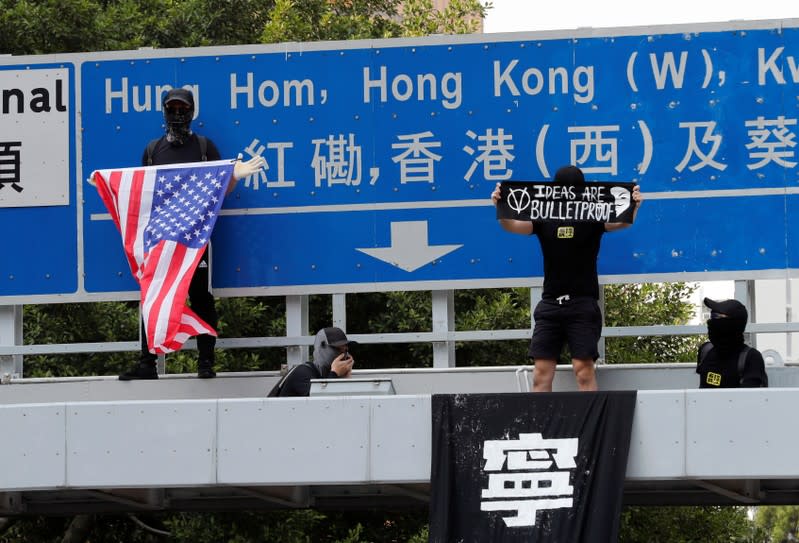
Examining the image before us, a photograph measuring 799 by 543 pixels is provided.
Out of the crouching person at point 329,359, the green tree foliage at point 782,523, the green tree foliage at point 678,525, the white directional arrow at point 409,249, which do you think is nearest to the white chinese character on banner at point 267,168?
the white directional arrow at point 409,249

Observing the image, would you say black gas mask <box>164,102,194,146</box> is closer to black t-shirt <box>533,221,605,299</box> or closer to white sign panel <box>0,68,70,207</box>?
white sign panel <box>0,68,70,207</box>

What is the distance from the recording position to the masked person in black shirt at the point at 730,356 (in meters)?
10.2

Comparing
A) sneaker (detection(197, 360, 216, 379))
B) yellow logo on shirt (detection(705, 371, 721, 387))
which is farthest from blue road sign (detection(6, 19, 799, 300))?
yellow logo on shirt (detection(705, 371, 721, 387))

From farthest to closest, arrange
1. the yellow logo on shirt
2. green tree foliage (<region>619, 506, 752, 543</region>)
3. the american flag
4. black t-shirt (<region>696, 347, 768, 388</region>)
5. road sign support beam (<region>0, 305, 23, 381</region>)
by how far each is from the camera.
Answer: green tree foliage (<region>619, 506, 752, 543</region>) → road sign support beam (<region>0, 305, 23, 381</region>) → the american flag → the yellow logo on shirt → black t-shirt (<region>696, 347, 768, 388</region>)

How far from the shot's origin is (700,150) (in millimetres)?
12312

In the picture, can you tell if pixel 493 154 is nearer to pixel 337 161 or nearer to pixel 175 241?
pixel 337 161

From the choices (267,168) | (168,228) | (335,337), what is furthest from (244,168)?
(335,337)

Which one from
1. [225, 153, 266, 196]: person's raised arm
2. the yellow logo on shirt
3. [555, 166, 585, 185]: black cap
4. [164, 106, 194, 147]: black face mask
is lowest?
the yellow logo on shirt

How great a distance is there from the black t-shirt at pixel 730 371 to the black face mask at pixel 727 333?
2.5 inches

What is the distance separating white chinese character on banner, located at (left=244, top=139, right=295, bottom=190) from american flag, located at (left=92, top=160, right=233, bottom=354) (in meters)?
0.49

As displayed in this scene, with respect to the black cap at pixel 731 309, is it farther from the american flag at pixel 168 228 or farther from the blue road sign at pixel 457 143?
the american flag at pixel 168 228

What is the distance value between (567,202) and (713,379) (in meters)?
1.60

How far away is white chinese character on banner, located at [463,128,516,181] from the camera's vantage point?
40.8 feet

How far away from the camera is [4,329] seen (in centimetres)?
1291
